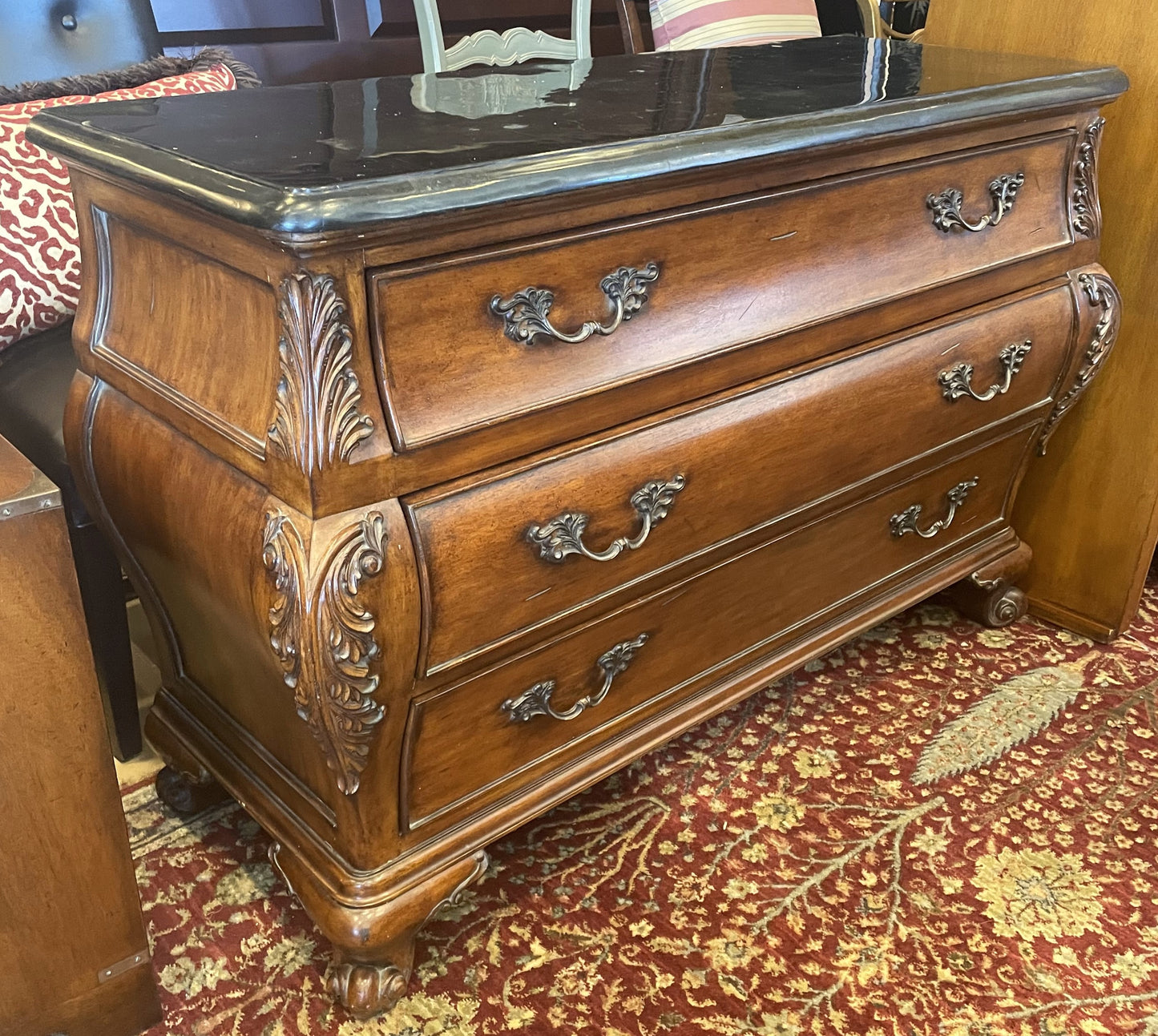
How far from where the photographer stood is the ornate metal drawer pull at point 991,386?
1.20 meters

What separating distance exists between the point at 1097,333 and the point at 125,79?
4.38 ft

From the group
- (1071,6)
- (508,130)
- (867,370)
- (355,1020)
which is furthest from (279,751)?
(1071,6)

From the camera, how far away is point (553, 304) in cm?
84

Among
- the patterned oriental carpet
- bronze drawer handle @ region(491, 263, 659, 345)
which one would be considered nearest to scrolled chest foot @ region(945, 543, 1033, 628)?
the patterned oriental carpet

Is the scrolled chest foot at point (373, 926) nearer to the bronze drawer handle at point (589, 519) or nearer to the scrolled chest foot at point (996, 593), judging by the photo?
the bronze drawer handle at point (589, 519)

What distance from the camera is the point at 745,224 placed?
945 mm

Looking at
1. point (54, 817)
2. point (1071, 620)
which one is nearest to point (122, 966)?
point (54, 817)

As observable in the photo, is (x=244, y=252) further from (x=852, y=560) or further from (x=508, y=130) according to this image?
(x=852, y=560)

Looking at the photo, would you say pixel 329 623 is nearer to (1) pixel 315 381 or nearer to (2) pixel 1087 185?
(1) pixel 315 381

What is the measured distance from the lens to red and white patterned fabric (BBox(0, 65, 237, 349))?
117 cm

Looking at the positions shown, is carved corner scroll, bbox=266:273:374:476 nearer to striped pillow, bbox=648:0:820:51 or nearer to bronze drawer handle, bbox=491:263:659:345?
bronze drawer handle, bbox=491:263:659:345

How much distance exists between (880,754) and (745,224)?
2.48 ft

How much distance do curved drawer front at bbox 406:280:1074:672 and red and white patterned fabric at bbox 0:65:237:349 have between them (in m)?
0.67

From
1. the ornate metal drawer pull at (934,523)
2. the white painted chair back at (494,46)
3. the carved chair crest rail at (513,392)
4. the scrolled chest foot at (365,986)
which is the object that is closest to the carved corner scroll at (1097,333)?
the carved chair crest rail at (513,392)
